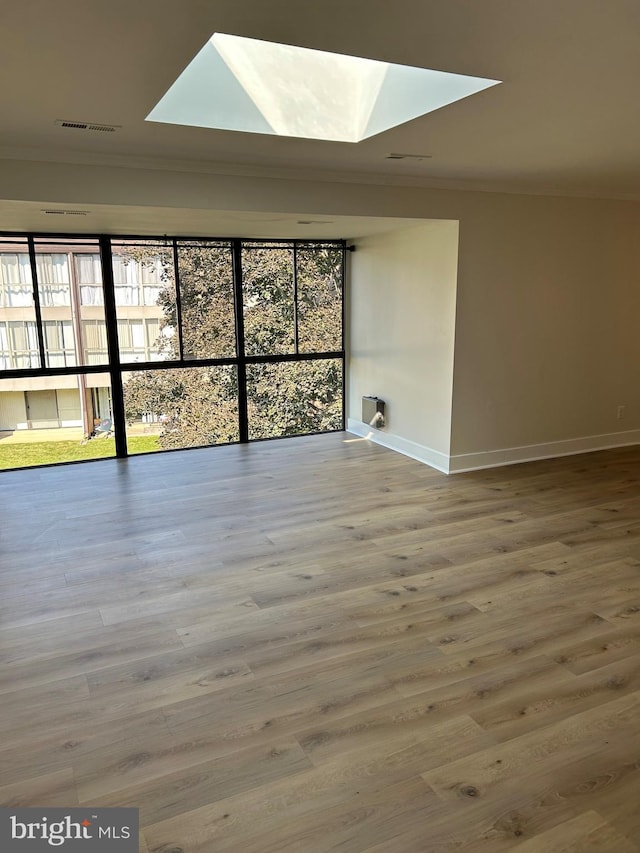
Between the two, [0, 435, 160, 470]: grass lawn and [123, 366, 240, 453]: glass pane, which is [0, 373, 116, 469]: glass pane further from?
[123, 366, 240, 453]: glass pane

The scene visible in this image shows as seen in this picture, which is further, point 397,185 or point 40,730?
point 397,185

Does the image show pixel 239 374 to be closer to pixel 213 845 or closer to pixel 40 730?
pixel 40 730

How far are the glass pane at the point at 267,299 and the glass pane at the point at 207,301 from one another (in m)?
0.18

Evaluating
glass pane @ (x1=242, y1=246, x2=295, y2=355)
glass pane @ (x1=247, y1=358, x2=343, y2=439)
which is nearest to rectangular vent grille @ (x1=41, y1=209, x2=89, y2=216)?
glass pane @ (x1=242, y1=246, x2=295, y2=355)

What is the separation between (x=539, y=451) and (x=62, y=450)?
15.4ft

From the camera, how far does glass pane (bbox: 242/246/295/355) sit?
639 centimetres

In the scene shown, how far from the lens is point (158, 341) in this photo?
20.0 ft

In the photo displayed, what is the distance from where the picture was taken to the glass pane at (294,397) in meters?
6.64

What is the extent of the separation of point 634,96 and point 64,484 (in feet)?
15.6

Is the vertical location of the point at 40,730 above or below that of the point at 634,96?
below

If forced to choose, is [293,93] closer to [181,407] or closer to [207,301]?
[207,301]

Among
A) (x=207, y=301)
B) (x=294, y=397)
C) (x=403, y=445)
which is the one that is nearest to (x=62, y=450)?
(x=207, y=301)

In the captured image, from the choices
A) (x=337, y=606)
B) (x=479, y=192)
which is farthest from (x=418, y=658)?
(x=479, y=192)

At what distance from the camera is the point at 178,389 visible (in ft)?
20.6
